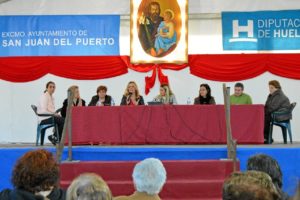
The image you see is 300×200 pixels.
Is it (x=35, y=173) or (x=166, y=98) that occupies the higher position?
(x=166, y=98)

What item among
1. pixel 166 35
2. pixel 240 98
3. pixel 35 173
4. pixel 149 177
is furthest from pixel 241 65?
pixel 35 173

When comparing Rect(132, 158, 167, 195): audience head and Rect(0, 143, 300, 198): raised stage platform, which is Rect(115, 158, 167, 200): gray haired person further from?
Rect(0, 143, 300, 198): raised stage platform

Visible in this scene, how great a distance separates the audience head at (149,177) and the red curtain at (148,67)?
287 inches

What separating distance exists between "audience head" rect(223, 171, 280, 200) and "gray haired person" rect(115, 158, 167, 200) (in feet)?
3.83

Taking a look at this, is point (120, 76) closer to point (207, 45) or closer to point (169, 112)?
point (207, 45)

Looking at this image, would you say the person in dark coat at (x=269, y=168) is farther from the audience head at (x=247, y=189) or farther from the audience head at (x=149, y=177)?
the audience head at (x=247, y=189)

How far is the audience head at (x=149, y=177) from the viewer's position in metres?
2.57

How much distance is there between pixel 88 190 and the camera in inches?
67.4

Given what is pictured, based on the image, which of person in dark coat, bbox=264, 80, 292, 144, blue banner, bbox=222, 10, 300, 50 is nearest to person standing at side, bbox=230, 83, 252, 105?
person in dark coat, bbox=264, 80, 292, 144

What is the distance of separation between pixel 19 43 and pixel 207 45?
3.50m

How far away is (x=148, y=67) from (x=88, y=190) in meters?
8.34

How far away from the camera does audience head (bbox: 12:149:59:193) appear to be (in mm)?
1950

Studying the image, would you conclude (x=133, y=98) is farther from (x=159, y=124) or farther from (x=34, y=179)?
(x=34, y=179)

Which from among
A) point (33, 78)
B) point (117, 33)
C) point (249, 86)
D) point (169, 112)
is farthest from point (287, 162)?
point (33, 78)
